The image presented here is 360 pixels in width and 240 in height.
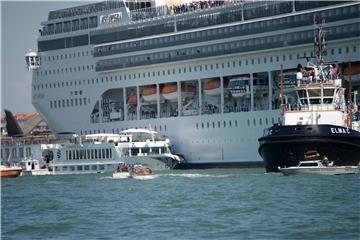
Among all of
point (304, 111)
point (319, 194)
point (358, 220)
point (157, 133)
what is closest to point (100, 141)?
point (157, 133)

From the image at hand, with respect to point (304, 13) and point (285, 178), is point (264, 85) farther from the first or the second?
point (285, 178)

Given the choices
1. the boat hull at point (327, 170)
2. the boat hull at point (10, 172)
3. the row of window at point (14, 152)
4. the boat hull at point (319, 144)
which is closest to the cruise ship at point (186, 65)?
the row of window at point (14, 152)

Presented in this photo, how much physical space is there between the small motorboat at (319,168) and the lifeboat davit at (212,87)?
25449mm

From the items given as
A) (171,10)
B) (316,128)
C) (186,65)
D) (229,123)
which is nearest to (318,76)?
(316,128)

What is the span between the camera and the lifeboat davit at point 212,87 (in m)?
95.8

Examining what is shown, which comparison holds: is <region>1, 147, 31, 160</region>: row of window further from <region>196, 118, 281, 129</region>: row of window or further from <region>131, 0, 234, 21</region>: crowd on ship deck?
<region>196, 118, 281, 129</region>: row of window

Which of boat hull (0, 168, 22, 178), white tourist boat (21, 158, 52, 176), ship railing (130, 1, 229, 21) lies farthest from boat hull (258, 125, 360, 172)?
white tourist boat (21, 158, 52, 176)

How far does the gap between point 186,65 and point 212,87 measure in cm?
376

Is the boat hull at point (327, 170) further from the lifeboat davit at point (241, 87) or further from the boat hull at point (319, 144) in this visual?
the lifeboat davit at point (241, 87)

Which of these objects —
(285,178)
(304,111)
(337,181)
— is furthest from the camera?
(304,111)

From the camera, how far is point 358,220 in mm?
45156

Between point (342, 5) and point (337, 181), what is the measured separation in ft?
84.8

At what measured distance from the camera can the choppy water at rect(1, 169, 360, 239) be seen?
43656mm

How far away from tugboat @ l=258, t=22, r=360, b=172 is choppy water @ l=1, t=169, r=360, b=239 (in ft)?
6.90
